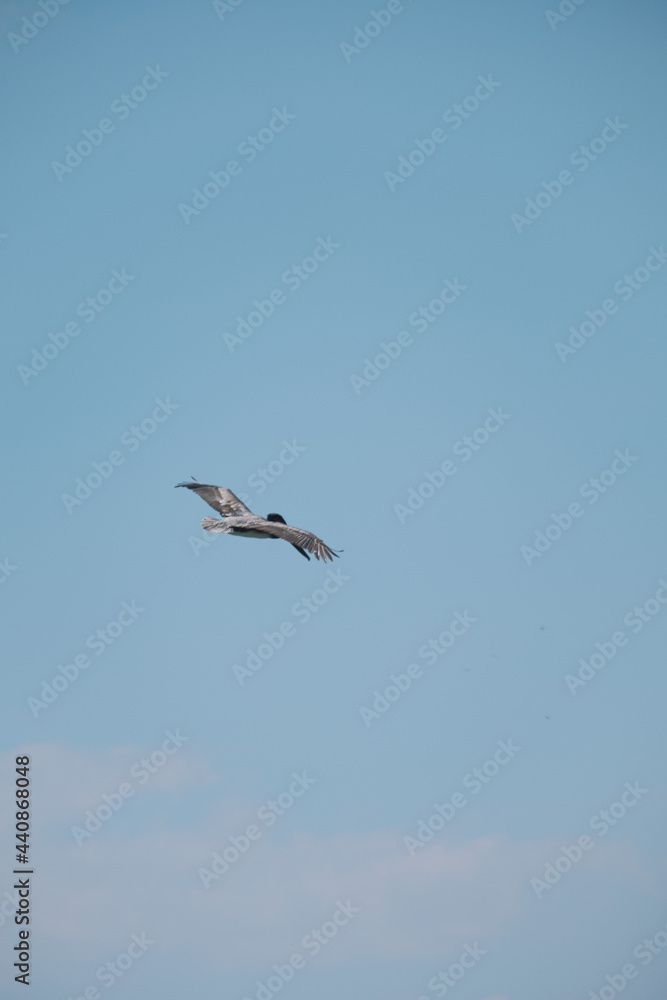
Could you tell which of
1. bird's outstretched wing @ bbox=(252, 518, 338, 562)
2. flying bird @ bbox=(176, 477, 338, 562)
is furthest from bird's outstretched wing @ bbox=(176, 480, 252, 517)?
bird's outstretched wing @ bbox=(252, 518, 338, 562)

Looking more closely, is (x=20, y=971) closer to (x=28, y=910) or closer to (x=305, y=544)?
(x=28, y=910)

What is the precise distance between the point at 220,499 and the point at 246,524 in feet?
17.9

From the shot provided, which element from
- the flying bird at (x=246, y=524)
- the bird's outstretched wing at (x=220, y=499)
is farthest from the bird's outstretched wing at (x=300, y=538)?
the bird's outstretched wing at (x=220, y=499)

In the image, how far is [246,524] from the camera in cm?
4847

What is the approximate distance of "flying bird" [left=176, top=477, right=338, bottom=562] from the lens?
45.3 metres

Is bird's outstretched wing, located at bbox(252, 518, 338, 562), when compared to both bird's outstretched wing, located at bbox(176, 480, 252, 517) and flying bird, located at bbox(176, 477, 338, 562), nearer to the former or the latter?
flying bird, located at bbox(176, 477, 338, 562)

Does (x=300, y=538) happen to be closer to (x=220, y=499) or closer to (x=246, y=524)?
(x=246, y=524)

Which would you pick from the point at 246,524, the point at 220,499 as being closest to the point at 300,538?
the point at 246,524

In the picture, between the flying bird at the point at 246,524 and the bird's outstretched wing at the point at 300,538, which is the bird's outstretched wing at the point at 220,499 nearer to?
the flying bird at the point at 246,524

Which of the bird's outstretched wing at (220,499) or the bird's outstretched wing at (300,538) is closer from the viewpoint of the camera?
the bird's outstretched wing at (300,538)

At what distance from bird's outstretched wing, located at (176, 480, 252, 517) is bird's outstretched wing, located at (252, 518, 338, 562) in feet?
14.9

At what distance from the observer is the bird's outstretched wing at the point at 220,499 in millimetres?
52562

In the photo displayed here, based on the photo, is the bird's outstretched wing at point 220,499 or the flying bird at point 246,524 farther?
the bird's outstretched wing at point 220,499

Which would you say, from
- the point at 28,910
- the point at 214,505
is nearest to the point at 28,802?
the point at 28,910
